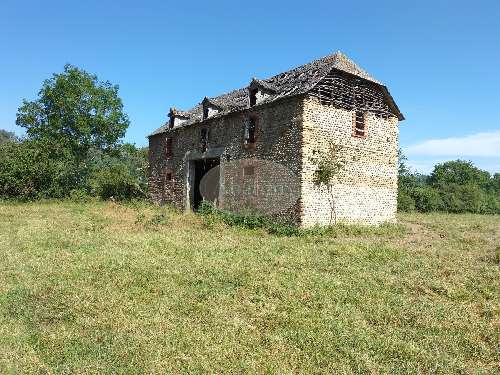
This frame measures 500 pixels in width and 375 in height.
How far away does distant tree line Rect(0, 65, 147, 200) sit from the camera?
29734mm

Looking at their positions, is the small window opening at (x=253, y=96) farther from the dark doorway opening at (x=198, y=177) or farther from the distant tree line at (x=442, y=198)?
the distant tree line at (x=442, y=198)

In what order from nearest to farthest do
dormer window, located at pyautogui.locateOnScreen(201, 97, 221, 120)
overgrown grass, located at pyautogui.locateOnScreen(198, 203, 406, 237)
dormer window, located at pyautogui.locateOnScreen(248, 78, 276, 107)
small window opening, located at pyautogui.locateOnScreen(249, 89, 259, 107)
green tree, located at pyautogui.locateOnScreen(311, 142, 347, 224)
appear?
overgrown grass, located at pyautogui.locateOnScreen(198, 203, 406, 237) → green tree, located at pyautogui.locateOnScreen(311, 142, 347, 224) → dormer window, located at pyautogui.locateOnScreen(248, 78, 276, 107) → small window opening, located at pyautogui.locateOnScreen(249, 89, 259, 107) → dormer window, located at pyautogui.locateOnScreen(201, 97, 221, 120)

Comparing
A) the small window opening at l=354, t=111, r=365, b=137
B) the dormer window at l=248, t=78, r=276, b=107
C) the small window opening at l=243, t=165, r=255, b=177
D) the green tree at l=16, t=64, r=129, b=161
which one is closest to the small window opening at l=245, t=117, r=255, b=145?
the dormer window at l=248, t=78, r=276, b=107

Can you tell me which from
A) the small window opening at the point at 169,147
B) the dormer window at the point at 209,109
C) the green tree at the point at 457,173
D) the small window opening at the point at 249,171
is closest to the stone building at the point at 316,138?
the small window opening at the point at 249,171

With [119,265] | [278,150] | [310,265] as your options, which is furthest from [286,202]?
[119,265]

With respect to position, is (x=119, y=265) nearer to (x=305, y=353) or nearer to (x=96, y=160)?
(x=305, y=353)

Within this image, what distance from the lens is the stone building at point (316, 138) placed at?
15.1 meters

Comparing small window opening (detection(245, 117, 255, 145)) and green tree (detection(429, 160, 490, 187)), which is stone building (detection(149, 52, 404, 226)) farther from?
green tree (detection(429, 160, 490, 187))

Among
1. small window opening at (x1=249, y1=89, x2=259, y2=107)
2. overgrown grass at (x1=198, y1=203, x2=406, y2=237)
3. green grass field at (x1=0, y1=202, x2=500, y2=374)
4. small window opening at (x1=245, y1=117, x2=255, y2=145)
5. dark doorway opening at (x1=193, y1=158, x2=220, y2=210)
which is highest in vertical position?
small window opening at (x1=249, y1=89, x2=259, y2=107)

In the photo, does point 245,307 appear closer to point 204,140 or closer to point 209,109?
point 204,140

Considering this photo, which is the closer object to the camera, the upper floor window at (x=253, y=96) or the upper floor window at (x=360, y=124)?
the upper floor window at (x=360, y=124)

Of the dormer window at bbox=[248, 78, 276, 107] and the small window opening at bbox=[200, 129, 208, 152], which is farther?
the small window opening at bbox=[200, 129, 208, 152]

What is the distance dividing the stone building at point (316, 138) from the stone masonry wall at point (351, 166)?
0.04m

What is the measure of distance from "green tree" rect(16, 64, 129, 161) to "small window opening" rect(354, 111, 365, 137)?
30314mm
